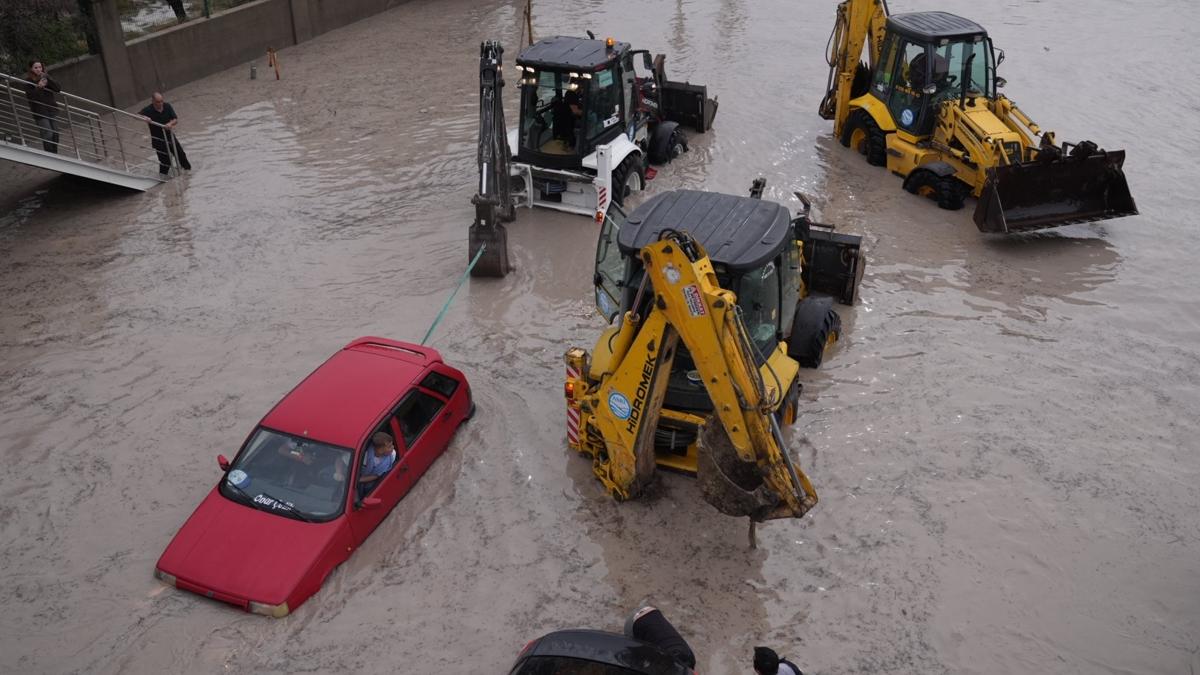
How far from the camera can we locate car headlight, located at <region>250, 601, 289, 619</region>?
772cm

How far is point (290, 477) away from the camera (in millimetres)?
8414

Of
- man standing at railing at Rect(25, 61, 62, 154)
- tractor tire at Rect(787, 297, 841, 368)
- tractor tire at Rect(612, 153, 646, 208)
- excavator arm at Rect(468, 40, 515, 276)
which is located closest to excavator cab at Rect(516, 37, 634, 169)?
tractor tire at Rect(612, 153, 646, 208)

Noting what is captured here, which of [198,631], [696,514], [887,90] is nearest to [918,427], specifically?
[696,514]

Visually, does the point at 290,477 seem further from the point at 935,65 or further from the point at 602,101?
the point at 935,65

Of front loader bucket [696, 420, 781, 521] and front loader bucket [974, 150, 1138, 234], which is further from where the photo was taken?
front loader bucket [974, 150, 1138, 234]

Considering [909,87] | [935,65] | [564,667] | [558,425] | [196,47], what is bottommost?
[558,425]

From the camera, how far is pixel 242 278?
13.3 meters

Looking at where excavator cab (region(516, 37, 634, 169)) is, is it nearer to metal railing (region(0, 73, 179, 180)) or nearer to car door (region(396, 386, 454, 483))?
car door (region(396, 386, 454, 483))

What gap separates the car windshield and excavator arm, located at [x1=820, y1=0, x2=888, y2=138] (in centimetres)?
1267

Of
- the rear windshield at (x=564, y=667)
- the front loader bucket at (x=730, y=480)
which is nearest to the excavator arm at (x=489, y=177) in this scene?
the front loader bucket at (x=730, y=480)

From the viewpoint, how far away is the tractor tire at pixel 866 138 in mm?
16781

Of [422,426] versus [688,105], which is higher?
[688,105]

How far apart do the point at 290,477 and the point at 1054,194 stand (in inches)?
448

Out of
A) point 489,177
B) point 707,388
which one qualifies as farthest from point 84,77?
point 707,388
